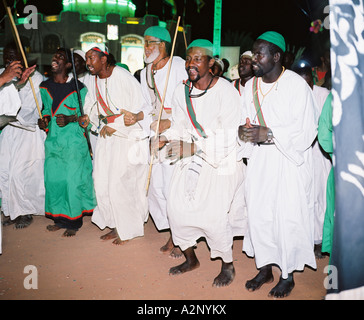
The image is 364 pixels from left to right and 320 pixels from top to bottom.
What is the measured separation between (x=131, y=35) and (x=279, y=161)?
40.3 meters

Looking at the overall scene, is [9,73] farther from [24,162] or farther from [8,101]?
[24,162]

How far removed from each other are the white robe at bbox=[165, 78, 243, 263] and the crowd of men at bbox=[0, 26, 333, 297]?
10 mm

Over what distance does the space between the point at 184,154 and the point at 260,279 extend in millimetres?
1441

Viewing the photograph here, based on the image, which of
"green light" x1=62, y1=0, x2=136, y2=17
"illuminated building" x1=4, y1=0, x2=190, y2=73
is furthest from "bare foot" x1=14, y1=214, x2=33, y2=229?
"green light" x1=62, y1=0, x2=136, y2=17

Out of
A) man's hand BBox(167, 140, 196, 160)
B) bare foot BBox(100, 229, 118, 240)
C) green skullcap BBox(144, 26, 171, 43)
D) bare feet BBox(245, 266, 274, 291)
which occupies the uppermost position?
green skullcap BBox(144, 26, 171, 43)

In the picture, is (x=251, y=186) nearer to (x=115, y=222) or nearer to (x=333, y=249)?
(x=333, y=249)

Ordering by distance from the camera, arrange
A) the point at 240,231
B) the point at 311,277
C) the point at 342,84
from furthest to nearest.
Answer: the point at 240,231, the point at 311,277, the point at 342,84

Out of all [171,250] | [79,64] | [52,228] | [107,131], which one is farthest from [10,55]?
[171,250]

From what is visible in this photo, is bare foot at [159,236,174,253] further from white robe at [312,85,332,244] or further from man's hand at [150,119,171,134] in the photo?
white robe at [312,85,332,244]

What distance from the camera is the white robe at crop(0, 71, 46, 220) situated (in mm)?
5340

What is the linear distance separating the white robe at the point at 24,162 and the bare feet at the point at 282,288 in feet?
12.2

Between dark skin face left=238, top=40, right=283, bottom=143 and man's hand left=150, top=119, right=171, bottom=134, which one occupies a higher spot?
dark skin face left=238, top=40, right=283, bottom=143

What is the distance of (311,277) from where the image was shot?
388cm

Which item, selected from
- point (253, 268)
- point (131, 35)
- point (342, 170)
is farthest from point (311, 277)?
point (131, 35)
